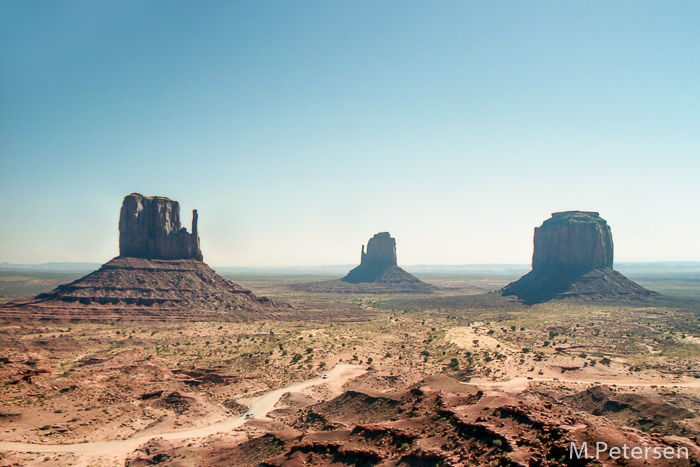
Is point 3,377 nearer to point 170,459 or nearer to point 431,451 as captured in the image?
point 170,459

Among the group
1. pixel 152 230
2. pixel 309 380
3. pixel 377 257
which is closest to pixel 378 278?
pixel 377 257

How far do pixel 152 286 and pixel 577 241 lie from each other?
372ft

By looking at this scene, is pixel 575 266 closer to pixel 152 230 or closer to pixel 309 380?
pixel 309 380

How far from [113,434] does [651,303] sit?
11462 centimetres

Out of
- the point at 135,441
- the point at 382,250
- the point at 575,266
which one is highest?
the point at 382,250

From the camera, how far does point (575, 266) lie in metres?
111

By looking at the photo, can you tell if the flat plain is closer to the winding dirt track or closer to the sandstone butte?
the winding dirt track

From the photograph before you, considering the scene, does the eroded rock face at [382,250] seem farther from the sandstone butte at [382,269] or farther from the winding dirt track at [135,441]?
the winding dirt track at [135,441]

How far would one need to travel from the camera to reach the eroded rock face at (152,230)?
73938 mm

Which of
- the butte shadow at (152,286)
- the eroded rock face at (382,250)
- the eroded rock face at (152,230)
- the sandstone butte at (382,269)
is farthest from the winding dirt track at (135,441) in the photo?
the eroded rock face at (382,250)

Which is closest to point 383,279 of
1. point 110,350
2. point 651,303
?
point 651,303

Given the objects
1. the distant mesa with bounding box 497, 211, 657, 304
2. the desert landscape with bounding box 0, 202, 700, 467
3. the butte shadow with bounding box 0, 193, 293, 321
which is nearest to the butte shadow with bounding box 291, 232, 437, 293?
the distant mesa with bounding box 497, 211, 657, 304

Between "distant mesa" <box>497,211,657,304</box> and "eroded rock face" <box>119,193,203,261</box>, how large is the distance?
286 feet

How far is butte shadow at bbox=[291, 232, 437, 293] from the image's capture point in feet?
468
